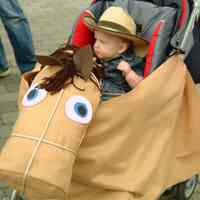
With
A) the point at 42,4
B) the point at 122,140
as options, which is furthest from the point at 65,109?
the point at 42,4

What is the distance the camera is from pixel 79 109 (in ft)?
7.97

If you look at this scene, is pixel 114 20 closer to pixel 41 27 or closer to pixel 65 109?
pixel 65 109

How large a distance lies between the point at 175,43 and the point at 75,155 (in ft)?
2.57

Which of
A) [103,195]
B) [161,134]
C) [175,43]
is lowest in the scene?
[103,195]

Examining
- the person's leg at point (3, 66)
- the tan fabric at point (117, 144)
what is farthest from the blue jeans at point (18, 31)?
the tan fabric at point (117, 144)

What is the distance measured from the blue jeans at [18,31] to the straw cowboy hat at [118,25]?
1699 mm

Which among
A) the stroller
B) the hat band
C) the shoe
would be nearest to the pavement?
the shoe

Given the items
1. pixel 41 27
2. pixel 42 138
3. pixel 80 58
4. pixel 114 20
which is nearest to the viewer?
pixel 42 138

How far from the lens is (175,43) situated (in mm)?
2742

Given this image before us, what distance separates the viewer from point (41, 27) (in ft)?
Result: 20.1

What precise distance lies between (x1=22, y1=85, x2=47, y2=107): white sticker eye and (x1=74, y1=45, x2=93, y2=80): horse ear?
199mm

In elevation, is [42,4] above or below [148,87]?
below

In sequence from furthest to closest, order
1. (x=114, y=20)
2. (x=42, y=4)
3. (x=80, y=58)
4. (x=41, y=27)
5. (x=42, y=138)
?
(x=42, y=4) < (x=41, y=27) < (x=114, y=20) < (x=80, y=58) < (x=42, y=138)

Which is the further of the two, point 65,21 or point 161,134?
point 65,21
